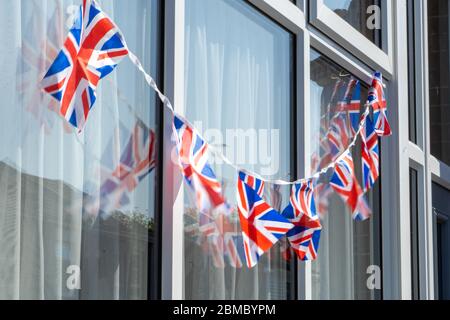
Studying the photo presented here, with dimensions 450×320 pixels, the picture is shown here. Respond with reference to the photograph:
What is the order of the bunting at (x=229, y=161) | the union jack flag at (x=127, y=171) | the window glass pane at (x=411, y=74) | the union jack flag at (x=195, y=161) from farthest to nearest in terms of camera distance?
1. the window glass pane at (x=411, y=74)
2. the union jack flag at (x=195, y=161)
3. the union jack flag at (x=127, y=171)
4. the bunting at (x=229, y=161)

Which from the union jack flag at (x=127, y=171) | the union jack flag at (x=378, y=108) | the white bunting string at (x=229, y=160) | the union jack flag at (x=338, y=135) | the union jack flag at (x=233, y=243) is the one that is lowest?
the union jack flag at (x=233, y=243)

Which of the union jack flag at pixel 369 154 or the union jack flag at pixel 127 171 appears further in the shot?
the union jack flag at pixel 369 154

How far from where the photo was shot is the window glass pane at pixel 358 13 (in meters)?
4.31

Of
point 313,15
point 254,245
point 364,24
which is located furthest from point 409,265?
point 254,245

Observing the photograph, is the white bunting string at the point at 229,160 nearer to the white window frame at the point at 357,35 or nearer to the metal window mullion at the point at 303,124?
the metal window mullion at the point at 303,124

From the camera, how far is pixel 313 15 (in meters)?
3.93

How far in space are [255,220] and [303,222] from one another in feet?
1.41

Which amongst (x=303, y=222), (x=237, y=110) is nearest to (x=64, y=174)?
(x=237, y=110)

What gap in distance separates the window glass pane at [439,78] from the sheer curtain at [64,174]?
4.06 m

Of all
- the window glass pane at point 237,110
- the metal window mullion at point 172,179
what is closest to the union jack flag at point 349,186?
the window glass pane at point 237,110

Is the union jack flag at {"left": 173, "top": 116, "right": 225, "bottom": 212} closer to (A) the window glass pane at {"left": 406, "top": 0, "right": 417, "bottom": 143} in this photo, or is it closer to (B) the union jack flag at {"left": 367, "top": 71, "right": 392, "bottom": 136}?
(B) the union jack flag at {"left": 367, "top": 71, "right": 392, "bottom": 136}

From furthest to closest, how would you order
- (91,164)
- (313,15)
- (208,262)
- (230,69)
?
(313,15), (230,69), (208,262), (91,164)
